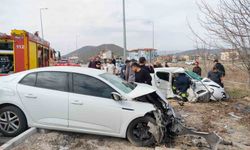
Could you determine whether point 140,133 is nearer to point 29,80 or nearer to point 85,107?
point 85,107

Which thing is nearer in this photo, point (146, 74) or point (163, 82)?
point (146, 74)

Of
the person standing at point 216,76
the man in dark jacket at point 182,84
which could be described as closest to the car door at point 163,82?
the man in dark jacket at point 182,84

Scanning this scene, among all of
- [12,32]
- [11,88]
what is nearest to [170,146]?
[11,88]

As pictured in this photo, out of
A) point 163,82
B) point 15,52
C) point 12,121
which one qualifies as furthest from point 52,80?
point 163,82

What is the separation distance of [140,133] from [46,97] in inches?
84.1

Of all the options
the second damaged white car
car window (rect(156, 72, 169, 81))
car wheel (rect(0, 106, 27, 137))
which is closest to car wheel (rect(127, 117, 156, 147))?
the second damaged white car

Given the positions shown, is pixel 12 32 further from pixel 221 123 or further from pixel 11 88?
pixel 221 123

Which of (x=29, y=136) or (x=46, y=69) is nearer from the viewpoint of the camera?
(x=29, y=136)

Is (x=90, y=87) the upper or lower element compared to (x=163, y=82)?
upper

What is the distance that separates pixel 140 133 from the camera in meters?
5.85

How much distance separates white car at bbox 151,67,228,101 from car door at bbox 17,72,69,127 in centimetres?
659

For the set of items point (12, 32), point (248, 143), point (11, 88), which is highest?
point (12, 32)

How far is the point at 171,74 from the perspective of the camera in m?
12.1

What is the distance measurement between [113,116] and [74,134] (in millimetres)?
1130
